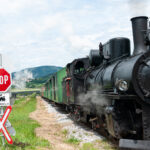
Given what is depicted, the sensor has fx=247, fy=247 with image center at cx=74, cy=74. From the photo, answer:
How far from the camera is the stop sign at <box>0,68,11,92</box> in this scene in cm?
619

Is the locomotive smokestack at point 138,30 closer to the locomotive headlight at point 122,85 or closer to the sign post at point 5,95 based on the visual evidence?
the locomotive headlight at point 122,85

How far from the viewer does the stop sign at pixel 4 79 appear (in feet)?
20.3

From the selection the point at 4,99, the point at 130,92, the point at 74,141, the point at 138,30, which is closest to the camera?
the point at 130,92

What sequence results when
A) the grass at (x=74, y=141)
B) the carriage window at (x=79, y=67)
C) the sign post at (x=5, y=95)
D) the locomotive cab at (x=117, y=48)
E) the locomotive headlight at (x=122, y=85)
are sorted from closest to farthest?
the locomotive headlight at (x=122, y=85)
the sign post at (x=5, y=95)
the grass at (x=74, y=141)
the locomotive cab at (x=117, y=48)
the carriage window at (x=79, y=67)

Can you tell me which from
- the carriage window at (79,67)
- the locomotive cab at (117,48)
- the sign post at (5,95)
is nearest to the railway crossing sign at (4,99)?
the sign post at (5,95)

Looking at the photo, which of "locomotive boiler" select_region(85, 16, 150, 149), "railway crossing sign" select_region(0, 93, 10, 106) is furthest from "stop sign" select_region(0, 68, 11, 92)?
"locomotive boiler" select_region(85, 16, 150, 149)

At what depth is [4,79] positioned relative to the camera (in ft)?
20.4

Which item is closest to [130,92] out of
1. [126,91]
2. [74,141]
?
[126,91]

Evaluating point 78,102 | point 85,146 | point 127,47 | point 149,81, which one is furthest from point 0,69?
point 78,102

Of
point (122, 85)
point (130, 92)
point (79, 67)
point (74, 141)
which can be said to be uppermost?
point (79, 67)

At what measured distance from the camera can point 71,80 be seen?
36.4 feet

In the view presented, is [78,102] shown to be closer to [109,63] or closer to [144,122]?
[109,63]

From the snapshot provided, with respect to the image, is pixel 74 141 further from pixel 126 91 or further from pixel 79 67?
pixel 79 67

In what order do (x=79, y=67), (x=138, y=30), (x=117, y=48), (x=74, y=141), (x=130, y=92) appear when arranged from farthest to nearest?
(x=79, y=67) < (x=117, y=48) < (x=74, y=141) < (x=138, y=30) < (x=130, y=92)
